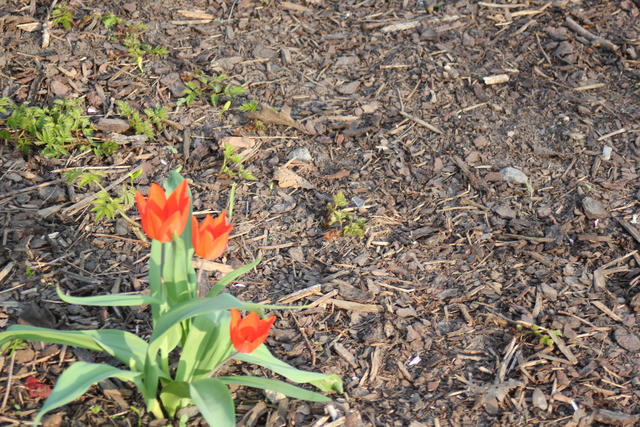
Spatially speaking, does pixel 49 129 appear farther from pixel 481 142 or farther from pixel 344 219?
pixel 481 142

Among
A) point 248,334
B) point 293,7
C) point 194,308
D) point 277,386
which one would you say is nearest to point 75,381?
point 194,308

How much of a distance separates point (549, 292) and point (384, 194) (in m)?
0.96

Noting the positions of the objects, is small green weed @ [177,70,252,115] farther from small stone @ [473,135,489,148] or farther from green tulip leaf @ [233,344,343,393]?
green tulip leaf @ [233,344,343,393]

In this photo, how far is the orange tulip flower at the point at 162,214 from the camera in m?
2.07

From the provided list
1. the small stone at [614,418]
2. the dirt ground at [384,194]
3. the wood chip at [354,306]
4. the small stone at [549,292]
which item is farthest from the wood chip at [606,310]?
the wood chip at [354,306]

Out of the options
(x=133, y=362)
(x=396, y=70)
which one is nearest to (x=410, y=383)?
(x=133, y=362)

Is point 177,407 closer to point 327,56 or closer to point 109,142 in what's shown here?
point 109,142

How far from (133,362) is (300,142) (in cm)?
189

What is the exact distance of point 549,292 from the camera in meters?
3.28

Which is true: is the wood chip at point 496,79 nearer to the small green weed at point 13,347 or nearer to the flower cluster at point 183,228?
the flower cluster at point 183,228

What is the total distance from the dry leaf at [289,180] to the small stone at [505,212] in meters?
0.96

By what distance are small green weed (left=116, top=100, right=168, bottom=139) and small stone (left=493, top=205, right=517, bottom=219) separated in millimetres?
1817

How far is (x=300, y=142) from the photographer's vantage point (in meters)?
3.98

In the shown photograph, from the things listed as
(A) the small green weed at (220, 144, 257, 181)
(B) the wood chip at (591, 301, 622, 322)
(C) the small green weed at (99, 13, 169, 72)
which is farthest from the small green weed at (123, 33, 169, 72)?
(B) the wood chip at (591, 301, 622, 322)
